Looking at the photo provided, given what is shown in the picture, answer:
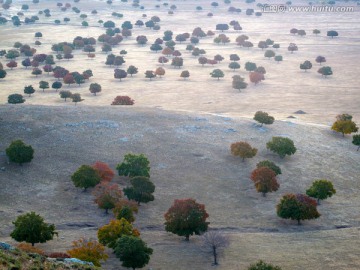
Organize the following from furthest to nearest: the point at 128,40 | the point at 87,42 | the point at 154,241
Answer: the point at 128,40 → the point at 87,42 → the point at 154,241

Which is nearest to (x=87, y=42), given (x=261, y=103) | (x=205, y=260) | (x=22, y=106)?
(x=261, y=103)

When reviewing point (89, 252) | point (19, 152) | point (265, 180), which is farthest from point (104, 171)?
point (89, 252)

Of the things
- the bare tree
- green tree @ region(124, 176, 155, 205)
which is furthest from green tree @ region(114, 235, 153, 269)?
green tree @ region(124, 176, 155, 205)

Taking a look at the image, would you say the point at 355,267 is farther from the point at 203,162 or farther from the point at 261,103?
the point at 261,103

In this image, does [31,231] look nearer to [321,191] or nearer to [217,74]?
[321,191]

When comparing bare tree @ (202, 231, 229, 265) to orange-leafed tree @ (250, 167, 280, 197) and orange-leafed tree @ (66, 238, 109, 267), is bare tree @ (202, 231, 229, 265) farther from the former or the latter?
orange-leafed tree @ (250, 167, 280, 197)

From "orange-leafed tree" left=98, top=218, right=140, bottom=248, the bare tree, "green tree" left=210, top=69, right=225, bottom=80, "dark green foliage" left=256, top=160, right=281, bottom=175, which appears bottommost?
the bare tree

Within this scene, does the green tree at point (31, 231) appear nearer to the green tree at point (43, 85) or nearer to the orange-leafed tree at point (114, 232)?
the orange-leafed tree at point (114, 232)
